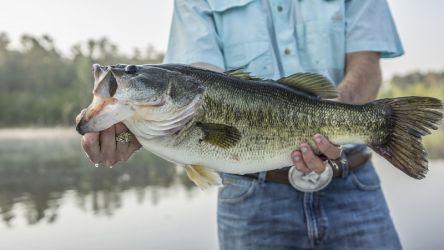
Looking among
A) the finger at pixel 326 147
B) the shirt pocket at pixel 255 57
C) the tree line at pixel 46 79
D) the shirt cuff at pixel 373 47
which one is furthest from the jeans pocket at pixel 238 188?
the tree line at pixel 46 79

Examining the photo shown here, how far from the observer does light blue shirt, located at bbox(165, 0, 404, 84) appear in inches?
134

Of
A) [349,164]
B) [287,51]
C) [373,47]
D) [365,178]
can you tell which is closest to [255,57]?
[287,51]

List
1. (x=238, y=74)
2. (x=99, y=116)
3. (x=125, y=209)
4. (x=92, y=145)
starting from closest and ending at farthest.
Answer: (x=99, y=116)
(x=92, y=145)
(x=238, y=74)
(x=125, y=209)

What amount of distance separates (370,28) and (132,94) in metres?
1.80

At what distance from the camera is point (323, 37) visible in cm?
341

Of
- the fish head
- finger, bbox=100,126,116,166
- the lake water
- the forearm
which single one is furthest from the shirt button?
the lake water

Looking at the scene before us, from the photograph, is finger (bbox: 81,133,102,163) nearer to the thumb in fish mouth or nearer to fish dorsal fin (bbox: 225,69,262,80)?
the thumb in fish mouth

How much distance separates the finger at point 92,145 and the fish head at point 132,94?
196 millimetres

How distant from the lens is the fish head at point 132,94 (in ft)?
7.44

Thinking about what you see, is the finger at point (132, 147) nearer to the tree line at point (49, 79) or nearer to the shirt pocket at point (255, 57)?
the shirt pocket at point (255, 57)

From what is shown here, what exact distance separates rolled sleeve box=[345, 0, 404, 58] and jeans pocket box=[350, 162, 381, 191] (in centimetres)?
77

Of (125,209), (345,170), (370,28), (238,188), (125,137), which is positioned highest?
(370,28)

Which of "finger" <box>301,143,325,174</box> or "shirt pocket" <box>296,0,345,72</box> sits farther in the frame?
"shirt pocket" <box>296,0,345,72</box>

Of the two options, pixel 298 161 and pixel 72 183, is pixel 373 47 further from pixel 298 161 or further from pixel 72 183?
pixel 72 183
